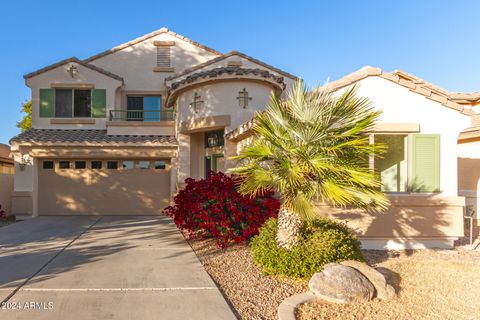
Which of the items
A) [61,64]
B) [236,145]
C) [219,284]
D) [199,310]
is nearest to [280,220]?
[219,284]

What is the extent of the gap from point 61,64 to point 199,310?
1541 centimetres

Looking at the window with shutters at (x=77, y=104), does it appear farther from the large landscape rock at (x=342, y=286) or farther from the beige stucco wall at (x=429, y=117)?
the large landscape rock at (x=342, y=286)

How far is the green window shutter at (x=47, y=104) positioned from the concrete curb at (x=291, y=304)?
15266 mm

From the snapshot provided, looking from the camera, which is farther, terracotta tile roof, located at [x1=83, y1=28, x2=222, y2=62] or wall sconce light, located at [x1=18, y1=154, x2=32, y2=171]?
terracotta tile roof, located at [x1=83, y1=28, x2=222, y2=62]

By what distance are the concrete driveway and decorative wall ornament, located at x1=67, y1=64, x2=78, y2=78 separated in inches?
345

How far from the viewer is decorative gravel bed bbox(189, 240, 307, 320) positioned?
4.58m

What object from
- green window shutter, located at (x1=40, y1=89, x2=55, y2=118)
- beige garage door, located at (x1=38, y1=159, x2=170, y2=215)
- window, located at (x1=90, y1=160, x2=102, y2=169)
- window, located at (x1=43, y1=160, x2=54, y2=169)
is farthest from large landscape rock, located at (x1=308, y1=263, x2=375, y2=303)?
green window shutter, located at (x1=40, y1=89, x2=55, y2=118)

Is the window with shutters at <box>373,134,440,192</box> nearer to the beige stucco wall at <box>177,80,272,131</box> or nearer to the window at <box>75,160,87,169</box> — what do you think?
the beige stucco wall at <box>177,80,272,131</box>

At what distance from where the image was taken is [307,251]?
5691 mm

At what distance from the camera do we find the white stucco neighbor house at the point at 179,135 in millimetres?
8422

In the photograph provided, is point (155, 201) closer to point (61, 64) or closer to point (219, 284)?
point (61, 64)

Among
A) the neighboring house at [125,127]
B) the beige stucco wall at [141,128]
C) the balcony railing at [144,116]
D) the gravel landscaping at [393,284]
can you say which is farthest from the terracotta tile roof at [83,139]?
the gravel landscaping at [393,284]

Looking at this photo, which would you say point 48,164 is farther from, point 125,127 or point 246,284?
point 246,284

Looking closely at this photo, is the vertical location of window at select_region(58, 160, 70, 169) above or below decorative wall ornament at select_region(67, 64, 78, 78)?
below
